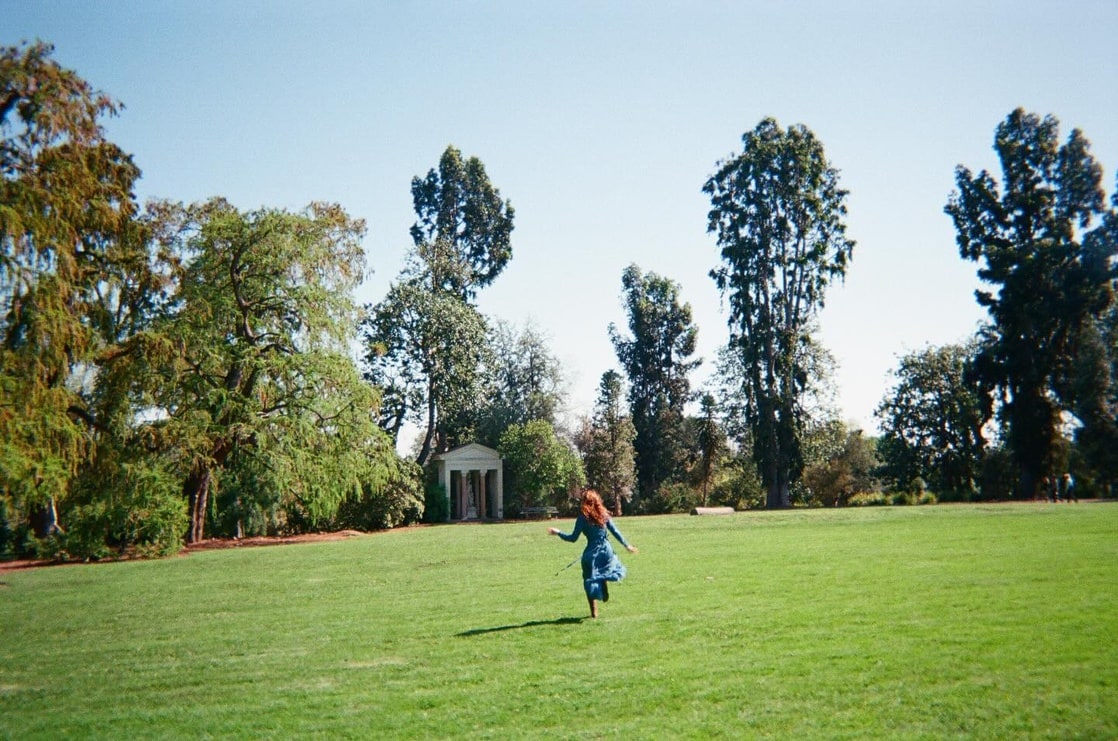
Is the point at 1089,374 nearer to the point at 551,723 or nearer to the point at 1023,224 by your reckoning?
the point at 1023,224

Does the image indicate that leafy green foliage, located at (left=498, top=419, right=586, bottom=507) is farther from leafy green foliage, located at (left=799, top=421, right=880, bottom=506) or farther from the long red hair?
the long red hair

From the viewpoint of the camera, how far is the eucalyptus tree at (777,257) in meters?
48.8

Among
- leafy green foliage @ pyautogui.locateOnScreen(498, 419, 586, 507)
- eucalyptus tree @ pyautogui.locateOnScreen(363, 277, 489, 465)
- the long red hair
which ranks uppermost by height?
eucalyptus tree @ pyautogui.locateOnScreen(363, 277, 489, 465)

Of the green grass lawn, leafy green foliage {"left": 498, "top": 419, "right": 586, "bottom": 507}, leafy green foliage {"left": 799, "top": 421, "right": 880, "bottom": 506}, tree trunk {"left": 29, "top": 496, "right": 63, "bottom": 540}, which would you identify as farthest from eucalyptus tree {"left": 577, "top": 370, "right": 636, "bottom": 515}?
the green grass lawn

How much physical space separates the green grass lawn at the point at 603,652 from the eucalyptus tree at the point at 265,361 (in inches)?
476

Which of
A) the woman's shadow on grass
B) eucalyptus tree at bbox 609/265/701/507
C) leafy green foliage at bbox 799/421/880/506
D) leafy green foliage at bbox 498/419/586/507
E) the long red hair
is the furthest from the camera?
eucalyptus tree at bbox 609/265/701/507

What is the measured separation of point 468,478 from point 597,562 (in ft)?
136

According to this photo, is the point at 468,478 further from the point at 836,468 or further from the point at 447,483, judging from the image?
the point at 836,468

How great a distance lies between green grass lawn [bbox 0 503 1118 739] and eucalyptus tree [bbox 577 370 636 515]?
36167mm

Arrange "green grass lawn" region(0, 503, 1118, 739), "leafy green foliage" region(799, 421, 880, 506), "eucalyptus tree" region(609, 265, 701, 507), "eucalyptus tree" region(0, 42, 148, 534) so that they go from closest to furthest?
"green grass lawn" region(0, 503, 1118, 739) → "eucalyptus tree" region(0, 42, 148, 534) → "leafy green foliage" region(799, 421, 880, 506) → "eucalyptus tree" region(609, 265, 701, 507)

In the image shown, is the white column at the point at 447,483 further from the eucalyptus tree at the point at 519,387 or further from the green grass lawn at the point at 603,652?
the green grass lawn at the point at 603,652

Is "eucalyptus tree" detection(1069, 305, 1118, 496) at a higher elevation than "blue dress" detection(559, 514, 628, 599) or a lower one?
higher

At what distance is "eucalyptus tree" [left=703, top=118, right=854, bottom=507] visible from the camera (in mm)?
48750

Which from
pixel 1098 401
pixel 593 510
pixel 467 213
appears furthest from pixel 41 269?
pixel 1098 401
